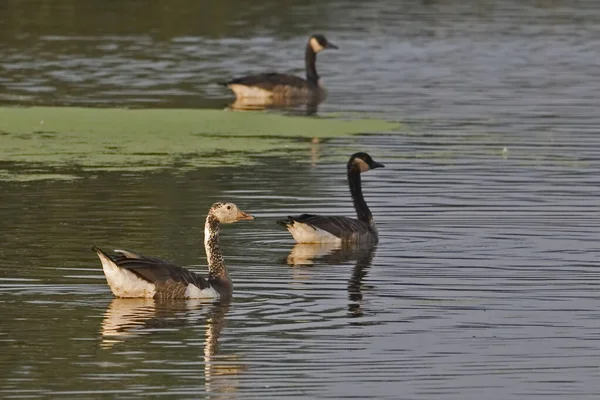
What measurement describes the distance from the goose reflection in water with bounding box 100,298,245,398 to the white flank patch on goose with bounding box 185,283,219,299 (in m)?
0.05

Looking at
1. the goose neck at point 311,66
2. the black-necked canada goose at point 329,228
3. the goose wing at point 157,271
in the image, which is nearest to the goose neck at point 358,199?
the black-necked canada goose at point 329,228

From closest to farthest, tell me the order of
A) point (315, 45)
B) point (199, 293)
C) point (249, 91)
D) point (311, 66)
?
point (199, 293)
point (249, 91)
point (311, 66)
point (315, 45)

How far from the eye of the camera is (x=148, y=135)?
26.9m

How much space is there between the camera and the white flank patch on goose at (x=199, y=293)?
1483 cm

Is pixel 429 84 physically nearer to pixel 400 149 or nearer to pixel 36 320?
pixel 400 149

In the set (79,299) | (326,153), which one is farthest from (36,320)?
(326,153)

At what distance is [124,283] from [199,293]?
74cm

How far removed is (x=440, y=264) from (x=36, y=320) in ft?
15.6

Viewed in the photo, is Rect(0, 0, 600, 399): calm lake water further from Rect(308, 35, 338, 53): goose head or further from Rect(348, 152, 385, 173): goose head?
Rect(308, 35, 338, 53): goose head

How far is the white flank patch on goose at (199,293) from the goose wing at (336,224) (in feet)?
10.5

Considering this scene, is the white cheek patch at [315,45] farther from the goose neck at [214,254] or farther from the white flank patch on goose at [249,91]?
the goose neck at [214,254]

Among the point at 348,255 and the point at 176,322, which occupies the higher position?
the point at 176,322

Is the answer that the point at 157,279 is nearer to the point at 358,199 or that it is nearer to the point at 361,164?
the point at 358,199

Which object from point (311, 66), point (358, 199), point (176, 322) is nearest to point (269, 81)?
point (311, 66)
